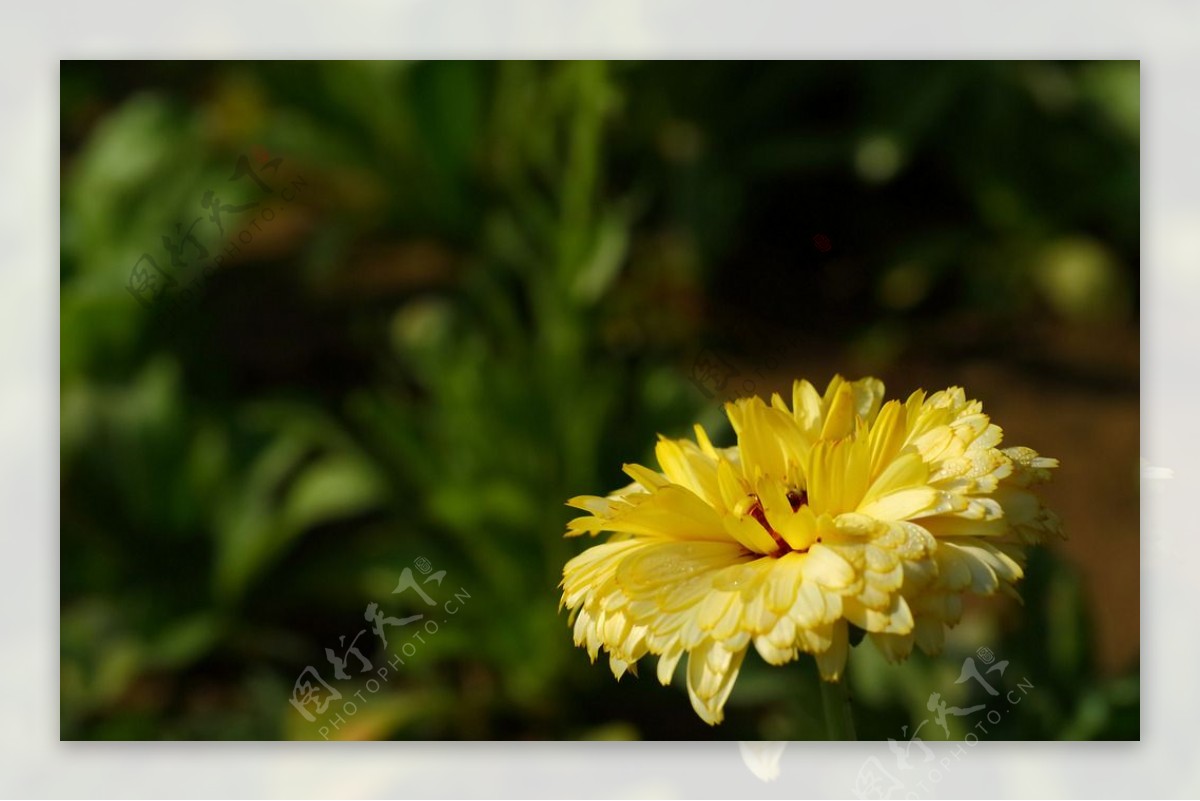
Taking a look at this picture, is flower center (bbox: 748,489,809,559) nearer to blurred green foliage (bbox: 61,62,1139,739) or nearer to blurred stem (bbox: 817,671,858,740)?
blurred stem (bbox: 817,671,858,740)

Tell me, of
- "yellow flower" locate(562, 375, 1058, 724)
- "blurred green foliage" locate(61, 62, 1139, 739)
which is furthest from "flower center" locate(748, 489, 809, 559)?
"blurred green foliage" locate(61, 62, 1139, 739)

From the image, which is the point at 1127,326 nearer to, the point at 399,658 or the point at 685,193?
the point at 685,193

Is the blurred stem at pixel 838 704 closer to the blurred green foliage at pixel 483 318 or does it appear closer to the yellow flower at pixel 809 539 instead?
the yellow flower at pixel 809 539

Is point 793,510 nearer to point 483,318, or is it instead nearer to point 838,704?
point 838,704

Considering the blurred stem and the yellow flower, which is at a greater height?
the yellow flower

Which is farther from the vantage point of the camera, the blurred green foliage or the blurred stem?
the blurred green foliage

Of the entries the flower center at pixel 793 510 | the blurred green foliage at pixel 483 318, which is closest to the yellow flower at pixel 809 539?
the flower center at pixel 793 510
